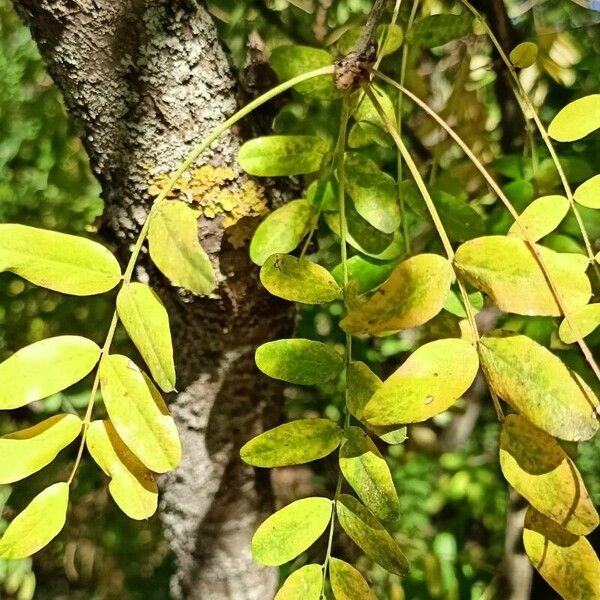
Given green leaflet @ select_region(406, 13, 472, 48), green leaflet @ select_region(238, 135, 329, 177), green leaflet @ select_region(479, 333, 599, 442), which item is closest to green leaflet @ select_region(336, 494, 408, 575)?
green leaflet @ select_region(479, 333, 599, 442)

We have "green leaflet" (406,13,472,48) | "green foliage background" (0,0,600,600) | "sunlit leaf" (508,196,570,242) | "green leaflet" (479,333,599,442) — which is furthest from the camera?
"green foliage background" (0,0,600,600)

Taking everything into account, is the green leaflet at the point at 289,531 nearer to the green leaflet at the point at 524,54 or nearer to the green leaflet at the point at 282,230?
the green leaflet at the point at 282,230

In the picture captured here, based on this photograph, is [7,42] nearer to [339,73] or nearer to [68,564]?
[339,73]

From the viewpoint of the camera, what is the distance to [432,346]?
12.8 inches

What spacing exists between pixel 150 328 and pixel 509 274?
18 cm

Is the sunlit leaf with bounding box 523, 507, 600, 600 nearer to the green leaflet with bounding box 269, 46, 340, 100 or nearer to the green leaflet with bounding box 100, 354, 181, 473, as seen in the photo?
the green leaflet with bounding box 100, 354, 181, 473

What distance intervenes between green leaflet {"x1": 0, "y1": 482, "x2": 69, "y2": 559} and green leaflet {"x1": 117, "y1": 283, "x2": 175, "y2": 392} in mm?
94

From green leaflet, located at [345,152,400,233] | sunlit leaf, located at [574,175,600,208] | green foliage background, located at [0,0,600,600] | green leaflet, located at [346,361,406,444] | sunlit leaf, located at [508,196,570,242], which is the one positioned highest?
sunlit leaf, located at [574,175,600,208]

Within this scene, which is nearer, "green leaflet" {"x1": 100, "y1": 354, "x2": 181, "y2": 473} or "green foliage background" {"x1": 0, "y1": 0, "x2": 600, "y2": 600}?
"green leaflet" {"x1": 100, "y1": 354, "x2": 181, "y2": 473}

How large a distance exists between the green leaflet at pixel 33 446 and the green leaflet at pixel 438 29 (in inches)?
15.1

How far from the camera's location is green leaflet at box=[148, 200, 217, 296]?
36 centimetres

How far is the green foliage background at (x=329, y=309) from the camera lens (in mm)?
834

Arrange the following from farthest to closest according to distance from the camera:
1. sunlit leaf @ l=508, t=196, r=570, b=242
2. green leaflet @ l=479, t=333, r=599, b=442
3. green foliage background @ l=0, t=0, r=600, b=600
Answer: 1. green foliage background @ l=0, t=0, r=600, b=600
2. sunlit leaf @ l=508, t=196, r=570, b=242
3. green leaflet @ l=479, t=333, r=599, b=442

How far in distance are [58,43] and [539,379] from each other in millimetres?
391
